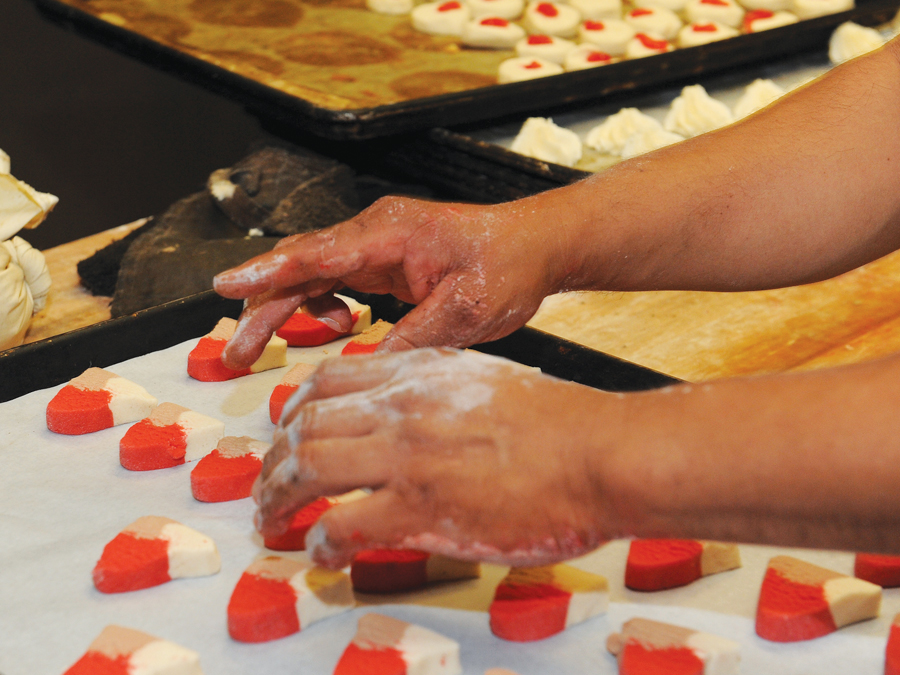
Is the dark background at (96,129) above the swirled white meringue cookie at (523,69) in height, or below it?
below

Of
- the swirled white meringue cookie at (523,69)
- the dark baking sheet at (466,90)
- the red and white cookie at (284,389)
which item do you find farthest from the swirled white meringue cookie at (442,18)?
the red and white cookie at (284,389)

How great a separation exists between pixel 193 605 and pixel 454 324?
507mm

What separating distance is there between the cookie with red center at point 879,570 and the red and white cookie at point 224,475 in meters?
0.84

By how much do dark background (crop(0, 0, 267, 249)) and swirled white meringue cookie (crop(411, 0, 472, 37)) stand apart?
3.60 ft

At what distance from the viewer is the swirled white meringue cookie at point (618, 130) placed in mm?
2785

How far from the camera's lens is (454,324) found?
131cm

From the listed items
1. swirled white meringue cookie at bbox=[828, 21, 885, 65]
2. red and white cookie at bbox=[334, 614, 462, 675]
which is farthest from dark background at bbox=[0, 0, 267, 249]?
red and white cookie at bbox=[334, 614, 462, 675]

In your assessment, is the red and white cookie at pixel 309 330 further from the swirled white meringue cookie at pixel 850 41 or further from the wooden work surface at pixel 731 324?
the swirled white meringue cookie at pixel 850 41

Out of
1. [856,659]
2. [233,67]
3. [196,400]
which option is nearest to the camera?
[856,659]

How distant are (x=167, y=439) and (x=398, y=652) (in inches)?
22.0

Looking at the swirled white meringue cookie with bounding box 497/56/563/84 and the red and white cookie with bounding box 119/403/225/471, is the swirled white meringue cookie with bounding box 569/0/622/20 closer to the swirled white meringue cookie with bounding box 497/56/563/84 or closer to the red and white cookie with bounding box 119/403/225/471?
the swirled white meringue cookie with bounding box 497/56/563/84

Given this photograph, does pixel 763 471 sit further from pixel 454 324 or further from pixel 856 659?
pixel 454 324

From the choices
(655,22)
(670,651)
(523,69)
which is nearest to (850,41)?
(655,22)

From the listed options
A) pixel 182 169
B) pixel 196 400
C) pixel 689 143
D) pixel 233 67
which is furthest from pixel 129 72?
pixel 689 143
